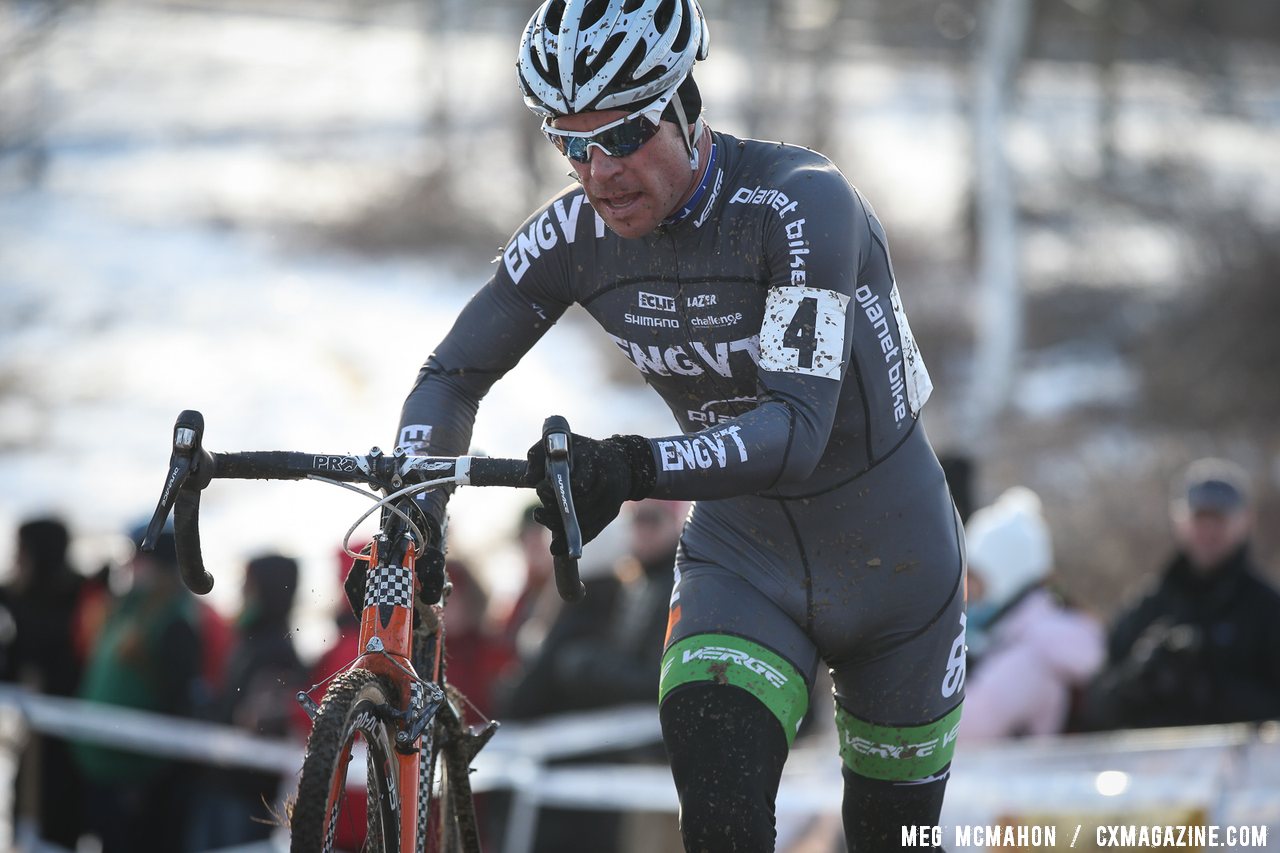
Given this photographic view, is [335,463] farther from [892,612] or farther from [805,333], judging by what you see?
[892,612]

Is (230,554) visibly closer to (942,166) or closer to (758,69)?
(758,69)

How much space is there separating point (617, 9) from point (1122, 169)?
21.7 metres

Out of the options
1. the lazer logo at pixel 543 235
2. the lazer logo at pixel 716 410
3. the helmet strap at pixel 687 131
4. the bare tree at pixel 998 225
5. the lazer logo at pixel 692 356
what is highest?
the bare tree at pixel 998 225

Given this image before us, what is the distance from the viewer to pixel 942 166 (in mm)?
26672

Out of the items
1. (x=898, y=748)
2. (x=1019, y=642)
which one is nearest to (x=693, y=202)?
(x=898, y=748)

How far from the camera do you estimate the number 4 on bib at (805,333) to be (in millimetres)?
3449

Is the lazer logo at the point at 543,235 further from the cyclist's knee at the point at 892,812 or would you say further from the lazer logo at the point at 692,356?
the cyclist's knee at the point at 892,812

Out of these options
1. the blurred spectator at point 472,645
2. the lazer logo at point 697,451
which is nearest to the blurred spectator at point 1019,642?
the blurred spectator at point 472,645

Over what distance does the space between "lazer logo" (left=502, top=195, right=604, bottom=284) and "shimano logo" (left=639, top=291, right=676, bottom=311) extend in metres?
0.21

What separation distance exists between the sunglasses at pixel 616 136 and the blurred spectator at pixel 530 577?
469cm

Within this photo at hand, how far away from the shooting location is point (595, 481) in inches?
123

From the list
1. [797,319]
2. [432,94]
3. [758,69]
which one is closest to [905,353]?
[797,319]

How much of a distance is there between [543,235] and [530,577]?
452 centimetres

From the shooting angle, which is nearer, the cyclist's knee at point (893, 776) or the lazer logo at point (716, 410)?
the lazer logo at point (716, 410)
